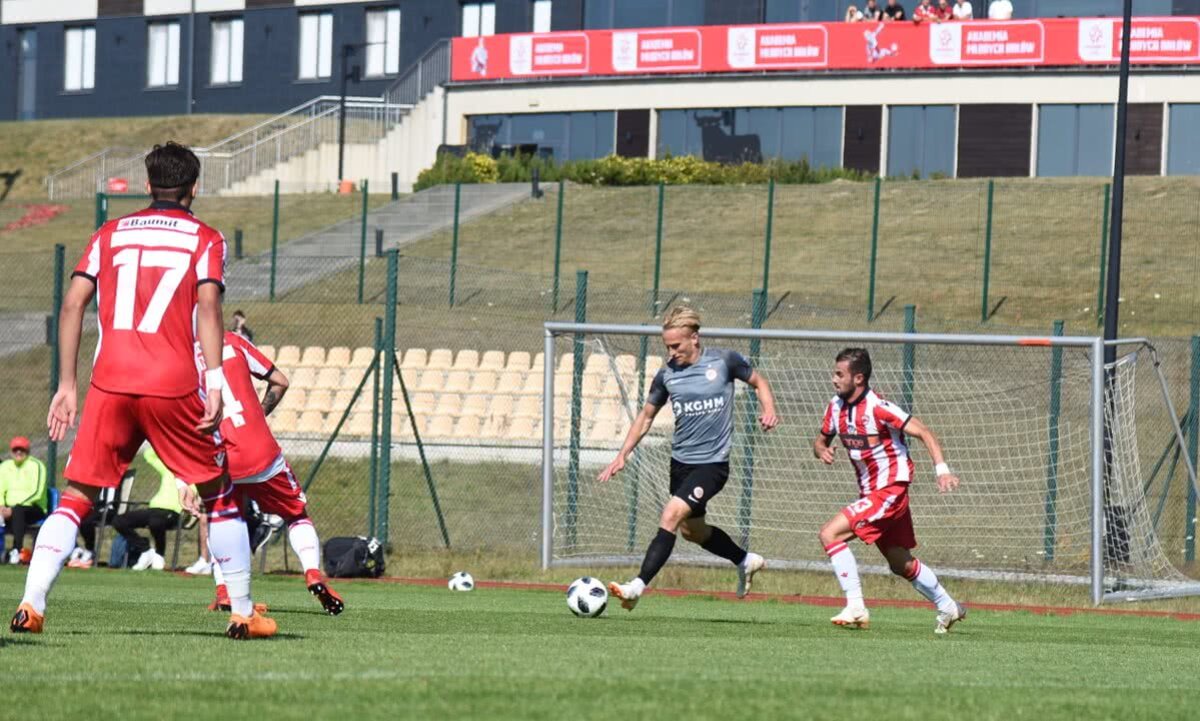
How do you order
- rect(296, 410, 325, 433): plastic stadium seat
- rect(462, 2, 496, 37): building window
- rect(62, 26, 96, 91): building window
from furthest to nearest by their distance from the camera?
rect(62, 26, 96, 91): building window
rect(462, 2, 496, 37): building window
rect(296, 410, 325, 433): plastic stadium seat

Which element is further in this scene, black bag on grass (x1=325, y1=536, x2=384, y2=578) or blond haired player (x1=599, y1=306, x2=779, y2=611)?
black bag on grass (x1=325, y1=536, x2=384, y2=578)

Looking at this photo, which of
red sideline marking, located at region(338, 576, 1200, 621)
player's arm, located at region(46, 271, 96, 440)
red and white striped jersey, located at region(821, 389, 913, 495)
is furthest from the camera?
red sideline marking, located at region(338, 576, 1200, 621)

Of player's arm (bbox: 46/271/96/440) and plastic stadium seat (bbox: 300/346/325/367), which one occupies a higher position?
player's arm (bbox: 46/271/96/440)

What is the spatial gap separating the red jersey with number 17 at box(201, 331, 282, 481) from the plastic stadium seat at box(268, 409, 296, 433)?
13.6m

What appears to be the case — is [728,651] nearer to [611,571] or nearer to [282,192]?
[611,571]

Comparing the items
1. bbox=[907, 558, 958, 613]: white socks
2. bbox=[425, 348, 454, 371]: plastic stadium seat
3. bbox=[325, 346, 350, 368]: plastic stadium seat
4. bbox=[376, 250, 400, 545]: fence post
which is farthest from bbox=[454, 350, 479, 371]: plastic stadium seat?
bbox=[907, 558, 958, 613]: white socks

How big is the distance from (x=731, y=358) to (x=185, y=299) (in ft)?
17.6

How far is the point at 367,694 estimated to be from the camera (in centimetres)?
654

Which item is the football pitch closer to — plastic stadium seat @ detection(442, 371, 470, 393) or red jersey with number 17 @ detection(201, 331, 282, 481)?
red jersey with number 17 @ detection(201, 331, 282, 481)

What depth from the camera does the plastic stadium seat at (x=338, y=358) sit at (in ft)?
86.7

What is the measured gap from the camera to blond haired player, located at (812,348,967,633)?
12.1m

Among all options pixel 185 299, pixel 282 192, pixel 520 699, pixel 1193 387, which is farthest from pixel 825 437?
pixel 282 192

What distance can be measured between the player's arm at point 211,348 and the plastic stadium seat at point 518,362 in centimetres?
1725

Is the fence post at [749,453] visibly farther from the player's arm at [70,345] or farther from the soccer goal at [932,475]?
the player's arm at [70,345]
